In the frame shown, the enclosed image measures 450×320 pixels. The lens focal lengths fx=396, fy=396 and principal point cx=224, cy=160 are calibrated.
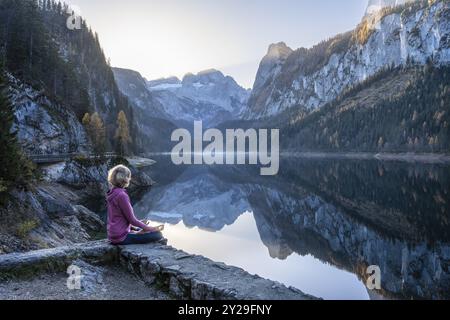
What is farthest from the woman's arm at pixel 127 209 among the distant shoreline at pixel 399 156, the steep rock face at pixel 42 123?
the distant shoreline at pixel 399 156

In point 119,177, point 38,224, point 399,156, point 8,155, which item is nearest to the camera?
point 119,177

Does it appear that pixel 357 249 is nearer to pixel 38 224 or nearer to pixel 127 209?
pixel 127 209

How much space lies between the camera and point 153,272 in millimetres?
9289

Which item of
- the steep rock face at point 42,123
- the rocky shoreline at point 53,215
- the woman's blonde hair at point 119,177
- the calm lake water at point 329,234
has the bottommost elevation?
the calm lake water at point 329,234

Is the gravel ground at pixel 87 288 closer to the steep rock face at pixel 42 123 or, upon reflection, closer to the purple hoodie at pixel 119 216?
the purple hoodie at pixel 119 216

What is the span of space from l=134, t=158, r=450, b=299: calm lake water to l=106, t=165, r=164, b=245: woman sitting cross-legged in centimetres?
857

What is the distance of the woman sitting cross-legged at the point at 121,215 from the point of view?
1033 centimetres

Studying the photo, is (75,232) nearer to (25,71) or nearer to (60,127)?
(60,127)

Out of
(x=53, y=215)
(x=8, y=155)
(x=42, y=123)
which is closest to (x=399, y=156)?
(x=42, y=123)

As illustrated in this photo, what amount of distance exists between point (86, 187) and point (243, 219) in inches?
743

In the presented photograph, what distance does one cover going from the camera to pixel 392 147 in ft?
504

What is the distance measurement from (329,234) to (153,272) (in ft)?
67.6

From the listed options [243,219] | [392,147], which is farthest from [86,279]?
[392,147]

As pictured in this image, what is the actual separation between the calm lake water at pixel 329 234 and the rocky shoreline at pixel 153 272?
8458 millimetres
